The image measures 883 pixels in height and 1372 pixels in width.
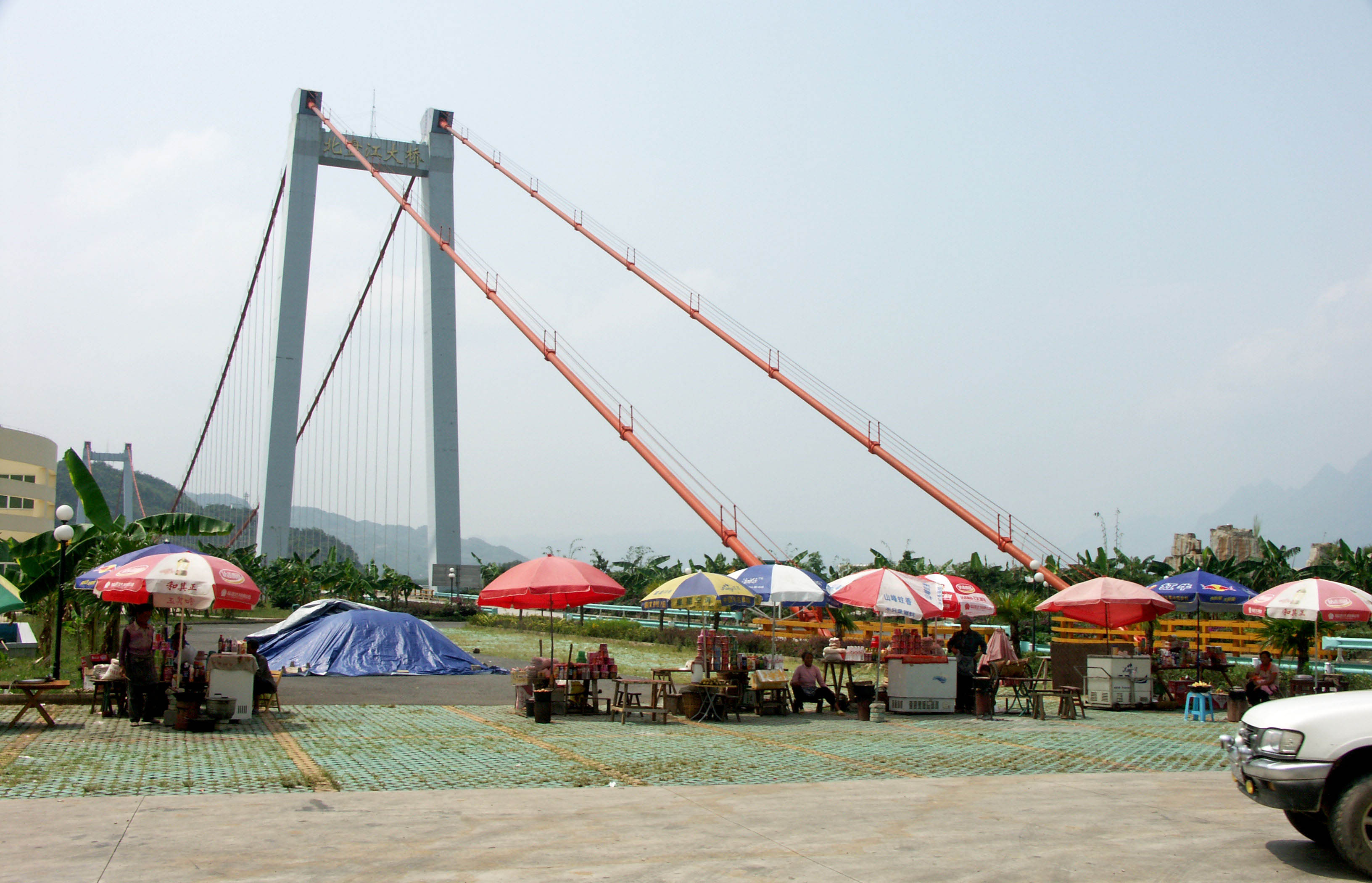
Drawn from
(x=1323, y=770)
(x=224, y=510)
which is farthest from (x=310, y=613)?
(x=224, y=510)

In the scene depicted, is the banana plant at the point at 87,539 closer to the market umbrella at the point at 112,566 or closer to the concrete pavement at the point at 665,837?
the market umbrella at the point at 112,566

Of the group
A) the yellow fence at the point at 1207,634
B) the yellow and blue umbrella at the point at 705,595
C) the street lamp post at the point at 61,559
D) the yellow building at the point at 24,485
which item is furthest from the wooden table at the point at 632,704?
the yellow building at the point at 24,485

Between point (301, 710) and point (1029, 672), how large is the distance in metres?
11.0

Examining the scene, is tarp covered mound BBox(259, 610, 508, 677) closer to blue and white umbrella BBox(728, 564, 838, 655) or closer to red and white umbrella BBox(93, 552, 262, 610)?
red and white umbrella BBox(93, 552, 262, 610)

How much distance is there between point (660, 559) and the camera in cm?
5547

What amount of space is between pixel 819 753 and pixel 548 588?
447cm

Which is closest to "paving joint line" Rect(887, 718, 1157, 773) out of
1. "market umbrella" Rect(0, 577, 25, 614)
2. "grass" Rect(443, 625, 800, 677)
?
"grass" Rect(443, 625, 800, 677)

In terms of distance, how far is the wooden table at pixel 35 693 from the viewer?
1159 centimetres

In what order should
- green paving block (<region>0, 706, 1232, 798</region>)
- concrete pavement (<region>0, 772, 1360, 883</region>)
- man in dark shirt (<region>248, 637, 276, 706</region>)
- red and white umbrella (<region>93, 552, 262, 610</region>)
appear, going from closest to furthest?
concrete pavement (<region>0, 772, 1360, 883</region>) → green paving block (<region>0, 706, 1232, 798</region>) → red and white umbrella (<region>93, 552, 262, 610</region>) → man in dark shirt (<region>248, 637, 276, 706</region>)

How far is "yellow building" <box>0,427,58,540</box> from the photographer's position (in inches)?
2186

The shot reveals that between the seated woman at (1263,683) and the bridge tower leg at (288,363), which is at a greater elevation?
the bridge tower leg at (288,363)

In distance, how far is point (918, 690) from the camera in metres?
15.5

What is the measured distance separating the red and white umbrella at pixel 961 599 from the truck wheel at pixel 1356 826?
11835mm

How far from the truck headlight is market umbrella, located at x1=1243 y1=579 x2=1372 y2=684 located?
968 cm
